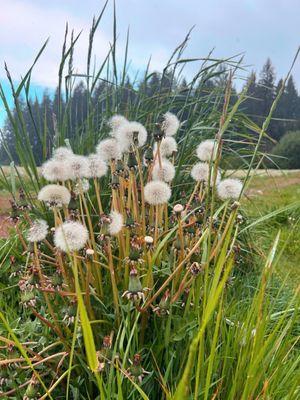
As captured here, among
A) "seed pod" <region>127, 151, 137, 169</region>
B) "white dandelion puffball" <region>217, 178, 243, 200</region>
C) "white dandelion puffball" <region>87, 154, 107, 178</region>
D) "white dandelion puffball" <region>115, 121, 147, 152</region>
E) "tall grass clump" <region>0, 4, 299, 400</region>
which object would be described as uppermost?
"white dandelion puffball" <region>115, 121, 147, 152</region>

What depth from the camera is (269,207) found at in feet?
18.5

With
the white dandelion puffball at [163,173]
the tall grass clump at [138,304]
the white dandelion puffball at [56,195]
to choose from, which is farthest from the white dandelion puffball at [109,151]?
the white dandelion puffball at [56,195]

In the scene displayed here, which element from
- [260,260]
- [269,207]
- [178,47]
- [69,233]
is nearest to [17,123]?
[178,47]

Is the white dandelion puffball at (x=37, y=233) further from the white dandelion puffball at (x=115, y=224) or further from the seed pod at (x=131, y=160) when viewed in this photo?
the seed pod at (x=131, y=160)

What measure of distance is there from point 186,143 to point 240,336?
129 cm

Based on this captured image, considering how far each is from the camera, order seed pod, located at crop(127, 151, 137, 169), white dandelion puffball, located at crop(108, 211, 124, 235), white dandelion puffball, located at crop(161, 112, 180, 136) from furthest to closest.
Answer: white dandelion puffball, located at crop(161, 112, 180, 136) < seed pod, located at crop(127, 151, 137, 169) < white dandelion puffball, located at crop(108, 211, 124, 235)

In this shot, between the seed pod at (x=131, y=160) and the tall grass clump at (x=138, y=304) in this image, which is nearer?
the tall grass clump at (x=138, y=304)

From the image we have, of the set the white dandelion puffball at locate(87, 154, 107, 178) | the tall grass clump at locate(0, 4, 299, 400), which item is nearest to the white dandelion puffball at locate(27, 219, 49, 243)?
the tall grass clump at locate(0, 4, 299, 400)

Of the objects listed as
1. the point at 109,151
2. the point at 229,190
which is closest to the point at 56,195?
the point at 109,151

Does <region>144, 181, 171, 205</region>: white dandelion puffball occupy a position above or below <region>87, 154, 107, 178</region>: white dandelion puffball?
below

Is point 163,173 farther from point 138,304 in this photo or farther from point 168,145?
point 138,304

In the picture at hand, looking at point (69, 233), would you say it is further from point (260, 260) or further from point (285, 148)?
point (285, 148)

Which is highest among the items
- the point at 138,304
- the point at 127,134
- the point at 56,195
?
the point at 127,134

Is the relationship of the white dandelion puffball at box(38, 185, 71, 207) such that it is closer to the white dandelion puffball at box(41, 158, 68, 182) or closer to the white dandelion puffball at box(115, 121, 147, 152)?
the white dandelion puffball at box(41, 158, 68, 182)
